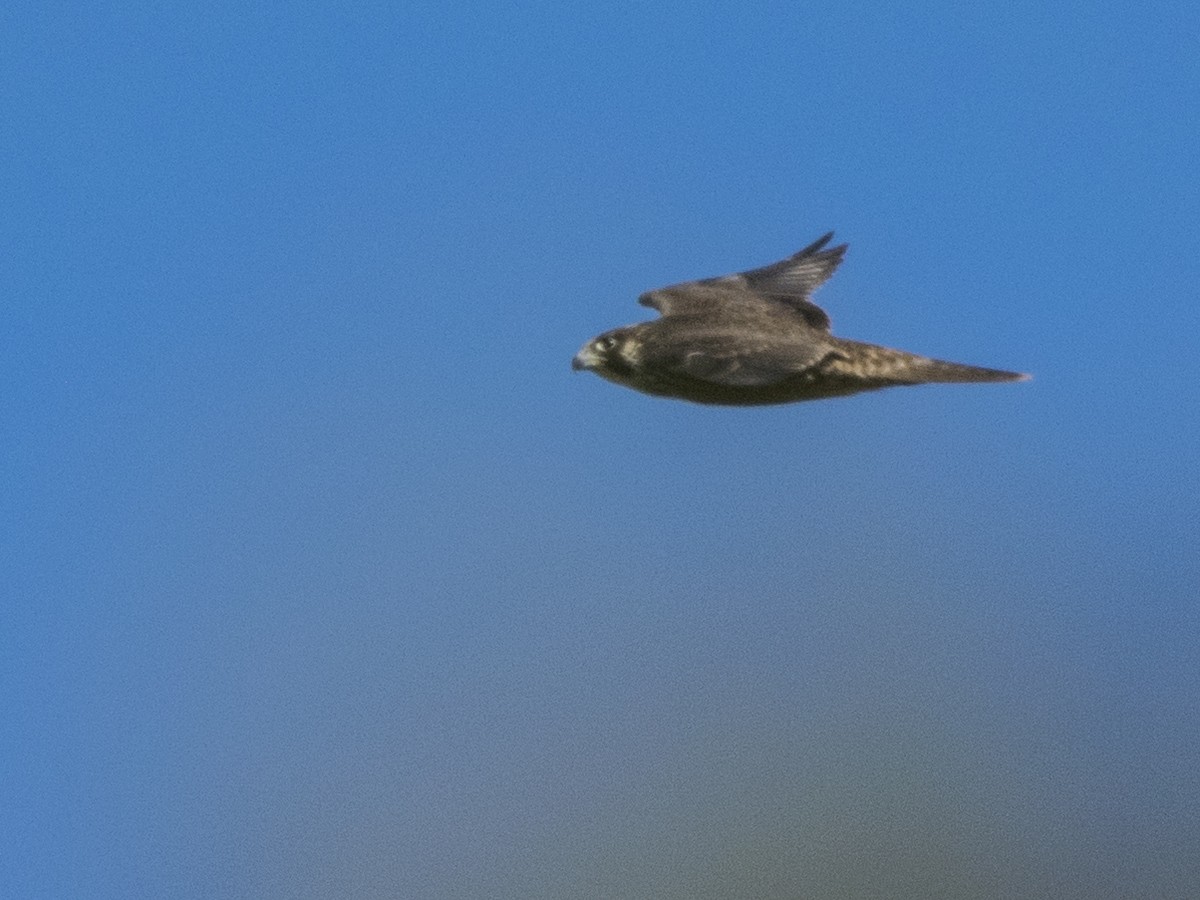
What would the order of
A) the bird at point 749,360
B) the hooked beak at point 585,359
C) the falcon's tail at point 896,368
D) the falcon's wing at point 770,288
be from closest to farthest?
the bird at point 749,360 → the falcon's tail at point 896,368 → the hooked beak at point 585,359 → the falcon's wing at point 770,288

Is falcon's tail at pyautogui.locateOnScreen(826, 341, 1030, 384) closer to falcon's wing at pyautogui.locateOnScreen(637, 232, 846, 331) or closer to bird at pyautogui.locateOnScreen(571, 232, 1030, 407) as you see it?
bird at pyautogui.locateOnScreen(571, 232, 1030, 407)

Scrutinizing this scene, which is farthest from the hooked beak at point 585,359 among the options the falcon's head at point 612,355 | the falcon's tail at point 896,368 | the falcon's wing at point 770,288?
the falcon's tail at point 896,368

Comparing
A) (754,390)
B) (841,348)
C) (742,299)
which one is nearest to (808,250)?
(742,299)

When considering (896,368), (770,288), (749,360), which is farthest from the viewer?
(770,288)

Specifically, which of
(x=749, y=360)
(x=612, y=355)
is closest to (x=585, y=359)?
(x=612, y=355)

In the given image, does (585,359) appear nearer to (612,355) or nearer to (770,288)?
(612,355)

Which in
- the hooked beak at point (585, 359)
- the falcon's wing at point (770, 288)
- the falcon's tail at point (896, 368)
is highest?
the falcon's wing at point (770, 288)

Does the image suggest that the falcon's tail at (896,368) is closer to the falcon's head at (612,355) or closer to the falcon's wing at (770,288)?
the falcon's wing at (770,288)
